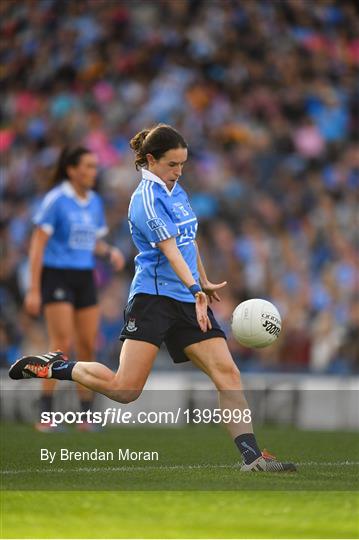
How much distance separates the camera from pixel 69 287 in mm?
10992

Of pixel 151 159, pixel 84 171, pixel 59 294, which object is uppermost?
pixel 151 159

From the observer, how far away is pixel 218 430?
479 inches

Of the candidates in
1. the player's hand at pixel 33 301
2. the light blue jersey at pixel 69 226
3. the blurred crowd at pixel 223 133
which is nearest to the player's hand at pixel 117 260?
the light blue jersey at pixel 69 226

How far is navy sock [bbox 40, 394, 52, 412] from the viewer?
35.4 feet

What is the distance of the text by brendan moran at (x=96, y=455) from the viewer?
8.39m

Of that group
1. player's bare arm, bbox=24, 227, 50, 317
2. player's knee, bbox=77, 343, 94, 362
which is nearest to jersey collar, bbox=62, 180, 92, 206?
player's bare arm, bbox=24, 227, 50, 317

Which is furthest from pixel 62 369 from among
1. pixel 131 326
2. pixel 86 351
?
pixel 86 351

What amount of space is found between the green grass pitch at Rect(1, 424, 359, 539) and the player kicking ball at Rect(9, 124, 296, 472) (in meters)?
0.46

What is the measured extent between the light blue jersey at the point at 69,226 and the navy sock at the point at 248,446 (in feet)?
13.6

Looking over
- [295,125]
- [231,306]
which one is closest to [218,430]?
[231,306]

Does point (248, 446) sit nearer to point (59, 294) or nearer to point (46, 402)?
point (46, 402)

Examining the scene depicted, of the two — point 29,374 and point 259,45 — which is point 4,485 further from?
point 259,45

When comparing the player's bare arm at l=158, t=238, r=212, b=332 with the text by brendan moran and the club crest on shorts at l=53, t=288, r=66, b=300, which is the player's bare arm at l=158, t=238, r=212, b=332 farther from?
the club crest on shorts at l=53, t=288, r=66, b=300

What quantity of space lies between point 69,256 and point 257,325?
3.86m
